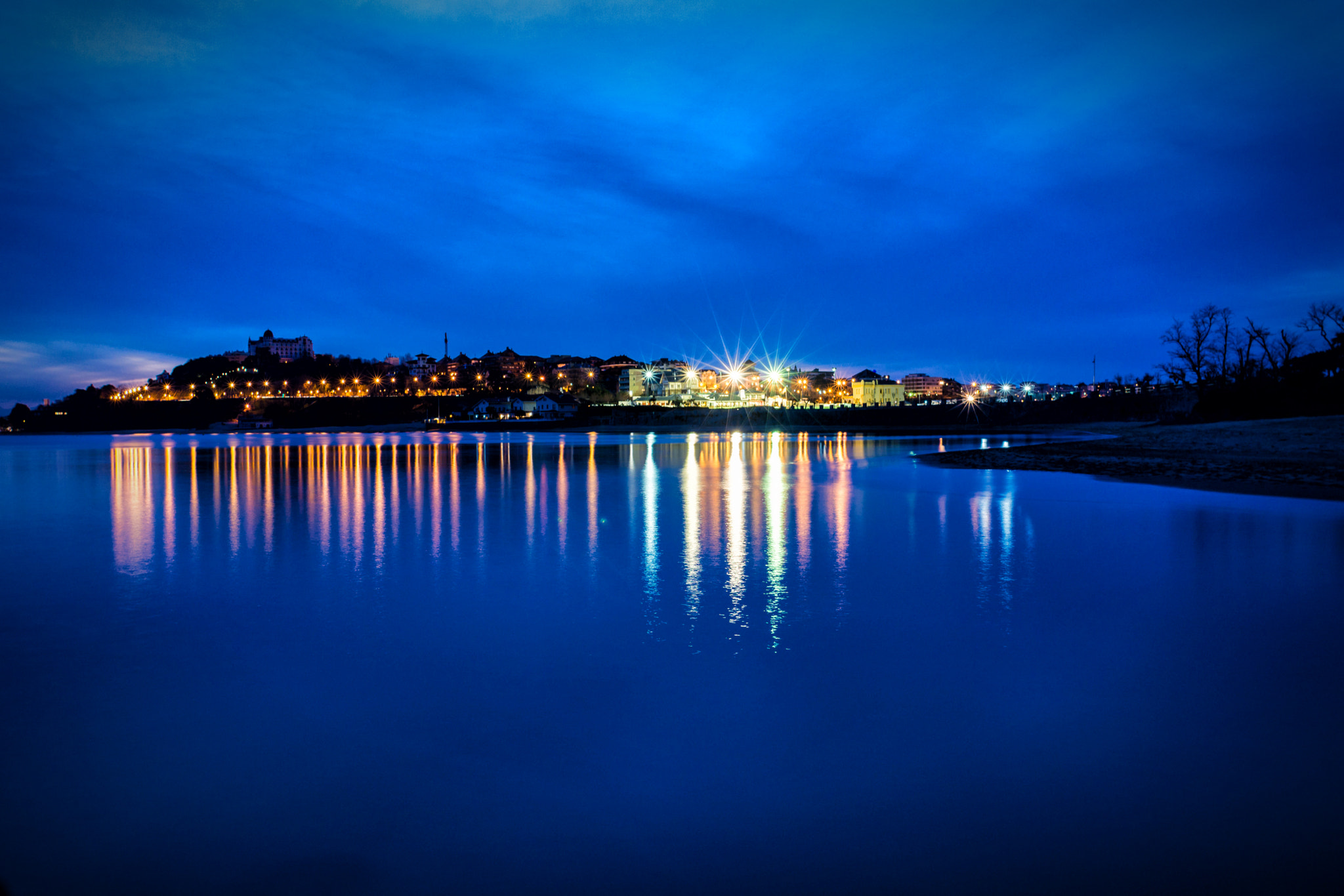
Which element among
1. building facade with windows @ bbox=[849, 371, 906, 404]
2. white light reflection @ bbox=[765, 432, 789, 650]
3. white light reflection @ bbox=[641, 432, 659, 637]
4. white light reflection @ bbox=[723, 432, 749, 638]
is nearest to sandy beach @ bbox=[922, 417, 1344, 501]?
white light reflection @ bbox=[765, 432, 789, 650]

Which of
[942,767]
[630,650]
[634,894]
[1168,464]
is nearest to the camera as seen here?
[634,894]

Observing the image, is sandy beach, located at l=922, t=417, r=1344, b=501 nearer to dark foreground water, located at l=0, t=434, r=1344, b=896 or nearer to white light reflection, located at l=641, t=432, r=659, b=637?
dark foreground water, located at l=0, t=434, r=1344, b=896

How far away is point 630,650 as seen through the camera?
784 cm

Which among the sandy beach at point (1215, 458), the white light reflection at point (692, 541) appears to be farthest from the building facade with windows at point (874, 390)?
the white light reflection at point (692, 541)

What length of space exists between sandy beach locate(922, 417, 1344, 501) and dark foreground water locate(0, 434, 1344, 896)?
Answer: 11.3 meters

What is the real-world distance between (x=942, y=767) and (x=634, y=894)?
228 cm

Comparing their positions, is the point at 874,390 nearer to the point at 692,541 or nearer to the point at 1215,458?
the point at 1215,458

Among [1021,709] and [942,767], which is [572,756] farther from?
[1021,709]

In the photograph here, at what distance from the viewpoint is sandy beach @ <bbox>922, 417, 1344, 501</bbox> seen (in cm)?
2452

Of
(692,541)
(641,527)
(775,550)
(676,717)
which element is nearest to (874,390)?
(641,527)

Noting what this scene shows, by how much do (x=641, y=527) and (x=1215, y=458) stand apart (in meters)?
28.7

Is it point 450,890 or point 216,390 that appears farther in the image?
point 216,390

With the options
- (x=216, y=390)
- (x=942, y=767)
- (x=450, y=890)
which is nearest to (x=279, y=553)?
(x=450, y=890)

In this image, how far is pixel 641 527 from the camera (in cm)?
1703
